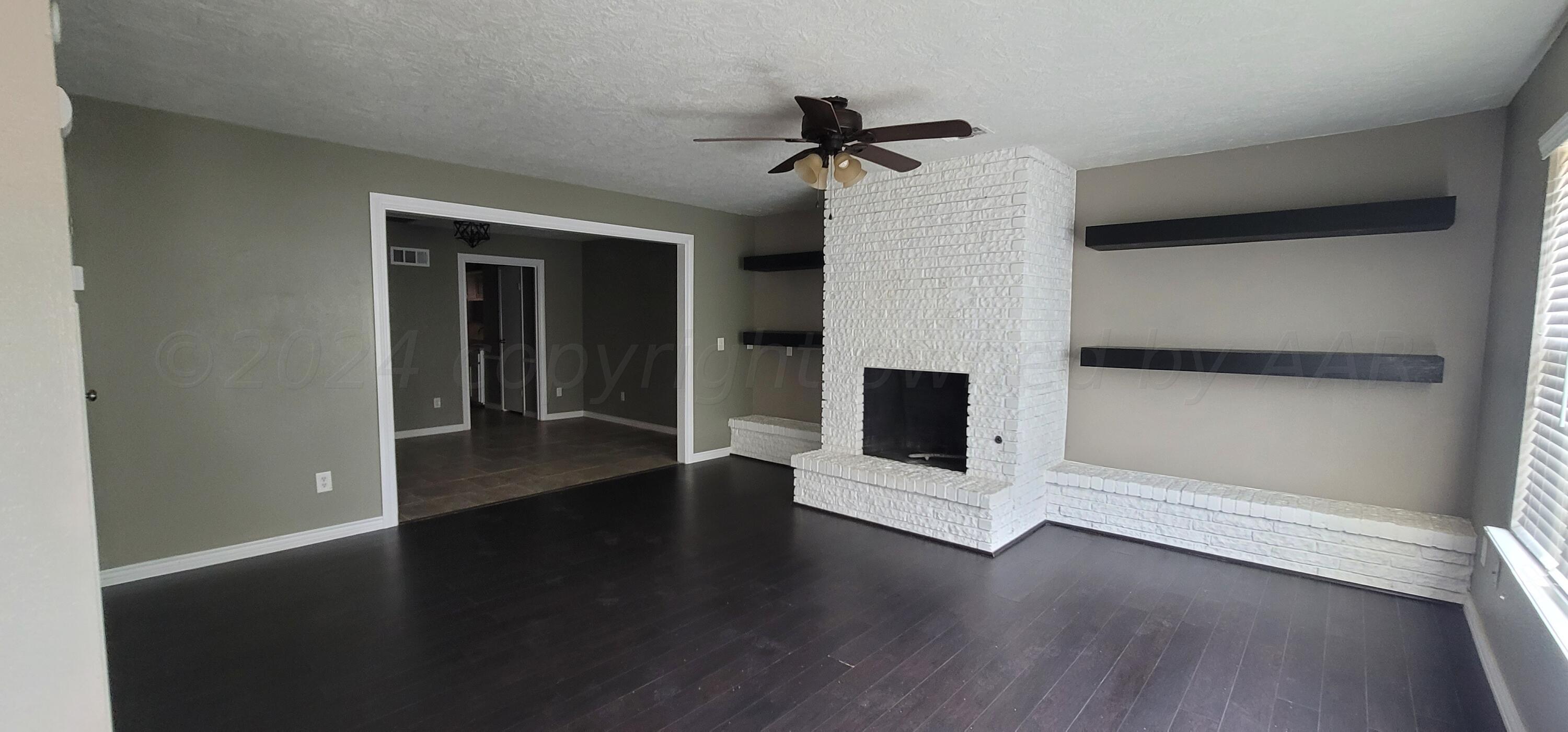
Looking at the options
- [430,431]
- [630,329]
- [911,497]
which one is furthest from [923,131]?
[430,431]

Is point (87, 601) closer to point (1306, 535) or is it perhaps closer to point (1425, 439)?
point (1306, 535)

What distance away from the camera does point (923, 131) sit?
2.53m

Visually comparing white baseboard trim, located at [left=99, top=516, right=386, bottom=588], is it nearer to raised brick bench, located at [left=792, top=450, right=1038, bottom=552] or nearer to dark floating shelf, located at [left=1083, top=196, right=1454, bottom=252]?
raised brick bench, located at [left=792, top=450, right=1038, bottom=552]

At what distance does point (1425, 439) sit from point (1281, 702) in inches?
76.1

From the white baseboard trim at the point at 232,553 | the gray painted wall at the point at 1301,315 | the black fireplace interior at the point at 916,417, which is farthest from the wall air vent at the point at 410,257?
the gray painted wall at the point at 1301,315

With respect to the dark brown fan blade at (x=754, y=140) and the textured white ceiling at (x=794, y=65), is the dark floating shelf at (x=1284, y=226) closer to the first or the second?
the textured white ceiling at (x=794, y=65)

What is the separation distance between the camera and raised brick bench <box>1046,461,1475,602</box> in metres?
2.99

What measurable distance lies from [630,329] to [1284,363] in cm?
633

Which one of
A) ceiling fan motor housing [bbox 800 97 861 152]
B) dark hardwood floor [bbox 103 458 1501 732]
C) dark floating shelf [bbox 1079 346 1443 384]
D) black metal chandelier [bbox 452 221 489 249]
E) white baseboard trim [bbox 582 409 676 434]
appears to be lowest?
dark hardwood floor [bbox 103 458 1501 732]

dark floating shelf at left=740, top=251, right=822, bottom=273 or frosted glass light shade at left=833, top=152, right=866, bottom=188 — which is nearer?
frosted glass light shade at left=833, top=152, right=866, bottom=188

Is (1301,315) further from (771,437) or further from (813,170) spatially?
(771,437)

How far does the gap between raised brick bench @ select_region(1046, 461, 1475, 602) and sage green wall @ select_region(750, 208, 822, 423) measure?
96.8 inches

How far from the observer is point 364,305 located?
151 inches

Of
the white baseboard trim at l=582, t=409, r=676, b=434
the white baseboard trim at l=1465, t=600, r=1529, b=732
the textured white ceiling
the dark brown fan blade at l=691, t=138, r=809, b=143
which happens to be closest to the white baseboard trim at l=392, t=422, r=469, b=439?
the white baseboard trim at l=582, t=409, r=676, b=434
